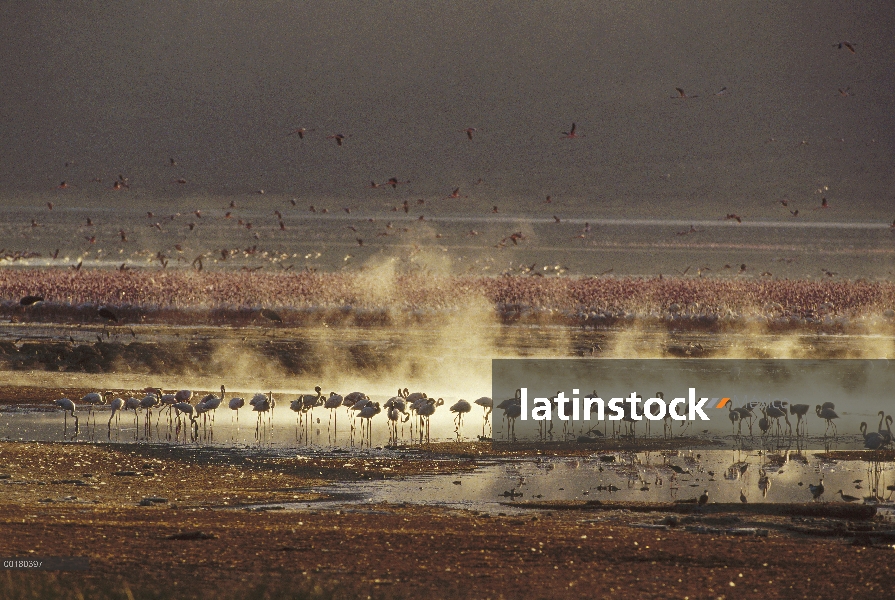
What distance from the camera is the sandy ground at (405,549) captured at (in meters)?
10.1

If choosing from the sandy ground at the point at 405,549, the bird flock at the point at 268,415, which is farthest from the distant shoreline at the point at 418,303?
the sandy ground at the point at 405,549

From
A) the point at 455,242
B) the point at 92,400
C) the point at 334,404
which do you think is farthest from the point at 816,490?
the point at 455,242

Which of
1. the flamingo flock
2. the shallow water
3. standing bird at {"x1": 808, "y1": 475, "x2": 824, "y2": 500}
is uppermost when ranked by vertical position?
the shallow water

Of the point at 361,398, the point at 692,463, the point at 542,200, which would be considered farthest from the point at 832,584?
the point at 542,200

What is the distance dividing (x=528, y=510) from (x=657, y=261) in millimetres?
72549

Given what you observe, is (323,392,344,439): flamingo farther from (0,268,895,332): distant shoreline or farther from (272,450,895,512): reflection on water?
(0,268,895,332): distant shoreline

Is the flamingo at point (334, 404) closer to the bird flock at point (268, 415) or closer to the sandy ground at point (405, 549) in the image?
the bird flock at point (268, 415)

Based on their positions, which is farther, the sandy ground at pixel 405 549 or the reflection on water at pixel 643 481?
the reflection on water at pixel 643 481

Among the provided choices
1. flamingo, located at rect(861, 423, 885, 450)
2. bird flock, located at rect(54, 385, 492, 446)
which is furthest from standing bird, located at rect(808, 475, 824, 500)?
bird flock, located at rect(54, 385, 492, 446)

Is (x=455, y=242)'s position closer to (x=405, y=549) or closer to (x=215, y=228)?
(x=215, y=228)

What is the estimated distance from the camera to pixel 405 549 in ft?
36.8

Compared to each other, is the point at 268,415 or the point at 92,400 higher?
the point at 92,400

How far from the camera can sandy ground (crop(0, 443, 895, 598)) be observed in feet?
33.1

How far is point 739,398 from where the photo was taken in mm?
23469
